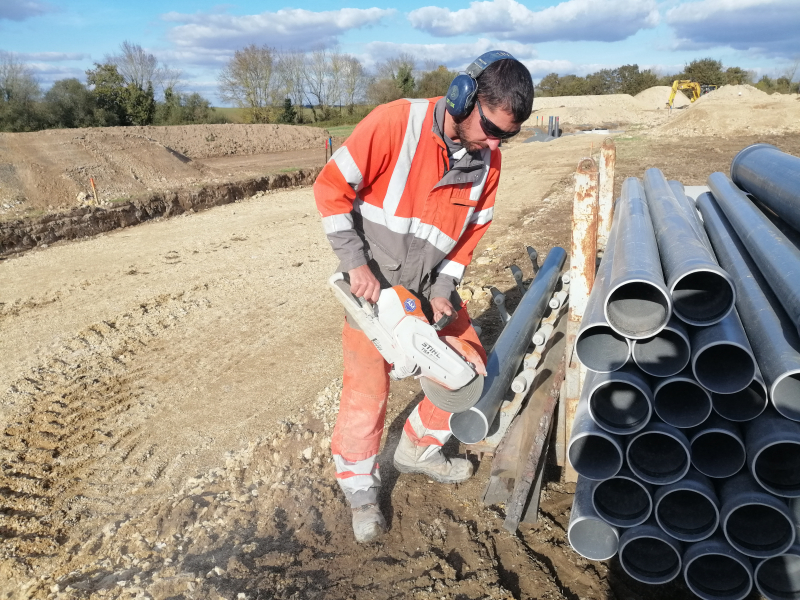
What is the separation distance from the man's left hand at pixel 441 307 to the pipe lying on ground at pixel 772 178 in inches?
76.8

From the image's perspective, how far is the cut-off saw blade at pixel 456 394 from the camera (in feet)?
8.56

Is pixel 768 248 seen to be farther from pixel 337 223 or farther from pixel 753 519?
pixel 337 223

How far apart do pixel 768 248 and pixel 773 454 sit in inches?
43.9

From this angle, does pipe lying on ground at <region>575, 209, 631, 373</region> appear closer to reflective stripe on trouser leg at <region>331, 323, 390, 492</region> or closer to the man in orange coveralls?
the man in orange coveralls

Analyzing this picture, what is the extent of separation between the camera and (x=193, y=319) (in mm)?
6070

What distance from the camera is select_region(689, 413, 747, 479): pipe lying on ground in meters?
1.96

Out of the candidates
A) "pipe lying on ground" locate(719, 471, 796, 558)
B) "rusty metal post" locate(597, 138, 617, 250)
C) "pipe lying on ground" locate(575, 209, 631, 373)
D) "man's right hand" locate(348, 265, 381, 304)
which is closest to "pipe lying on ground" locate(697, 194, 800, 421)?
"pipe lying on ground" locate(719, 471, 796, 558)

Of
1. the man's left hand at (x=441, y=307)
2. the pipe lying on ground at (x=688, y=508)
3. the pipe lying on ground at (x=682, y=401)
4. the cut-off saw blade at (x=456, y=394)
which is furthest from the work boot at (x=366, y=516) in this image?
the pipe lying on ground at (x=682, y=401)

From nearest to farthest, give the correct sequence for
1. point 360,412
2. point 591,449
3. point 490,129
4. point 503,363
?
1. point 591,449
2. point 490,129
3. point 360,412
4. point 503,363

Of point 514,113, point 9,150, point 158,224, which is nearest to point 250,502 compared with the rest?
point 514,113

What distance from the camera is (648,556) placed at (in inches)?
89.7

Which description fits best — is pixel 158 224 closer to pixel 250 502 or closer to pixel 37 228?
pixel 37 228

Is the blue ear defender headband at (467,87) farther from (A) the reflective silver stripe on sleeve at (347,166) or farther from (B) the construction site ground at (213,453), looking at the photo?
Answer: (B) the construction site ground at (213,453)

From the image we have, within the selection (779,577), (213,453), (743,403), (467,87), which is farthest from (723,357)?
(213,453)
